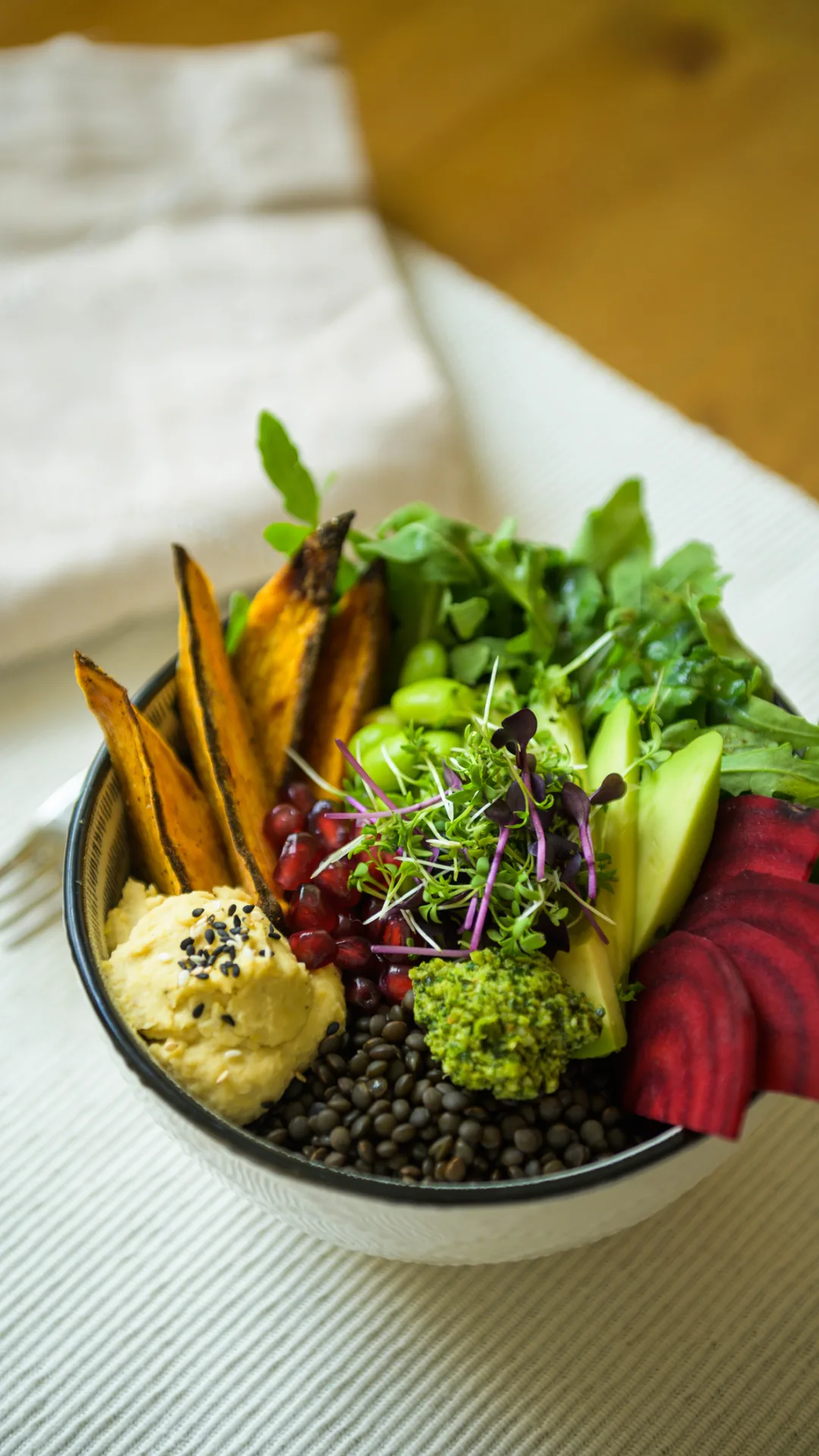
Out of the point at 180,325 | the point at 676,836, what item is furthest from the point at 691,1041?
the point at 180,325

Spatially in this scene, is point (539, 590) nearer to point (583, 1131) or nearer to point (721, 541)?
point (721, 541)

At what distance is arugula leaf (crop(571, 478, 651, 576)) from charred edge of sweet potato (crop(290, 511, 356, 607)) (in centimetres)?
40

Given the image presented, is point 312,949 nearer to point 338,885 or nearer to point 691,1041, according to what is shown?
point 338,885

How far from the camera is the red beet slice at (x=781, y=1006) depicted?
115cm

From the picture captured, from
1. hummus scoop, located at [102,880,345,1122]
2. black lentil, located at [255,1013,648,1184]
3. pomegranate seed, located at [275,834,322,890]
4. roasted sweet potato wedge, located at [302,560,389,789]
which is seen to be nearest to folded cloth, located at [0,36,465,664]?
roasted sweet potato wedge, located at [302,560,389,789]

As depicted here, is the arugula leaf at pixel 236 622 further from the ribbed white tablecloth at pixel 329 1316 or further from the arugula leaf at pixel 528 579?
the ribbed white tablecloth at pixel 329 1316

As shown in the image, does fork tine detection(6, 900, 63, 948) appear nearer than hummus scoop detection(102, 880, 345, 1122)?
No

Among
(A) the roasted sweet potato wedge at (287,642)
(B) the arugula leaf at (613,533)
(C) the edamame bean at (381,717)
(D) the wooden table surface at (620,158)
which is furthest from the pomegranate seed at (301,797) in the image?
(D) the wooden table surface at (620,158)

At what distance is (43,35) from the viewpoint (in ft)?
9.96

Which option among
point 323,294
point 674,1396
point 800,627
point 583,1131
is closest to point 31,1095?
point 583,1131

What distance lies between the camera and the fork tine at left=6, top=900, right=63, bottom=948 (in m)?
1.68

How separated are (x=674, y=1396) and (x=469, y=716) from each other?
0.86 metres

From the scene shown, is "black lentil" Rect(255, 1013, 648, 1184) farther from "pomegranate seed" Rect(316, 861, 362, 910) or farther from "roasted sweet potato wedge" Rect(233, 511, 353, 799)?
"roasted sweet potato wedge" Rect(233, 511, 353, 799)

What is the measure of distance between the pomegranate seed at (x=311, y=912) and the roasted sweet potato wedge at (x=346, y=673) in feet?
0.77
